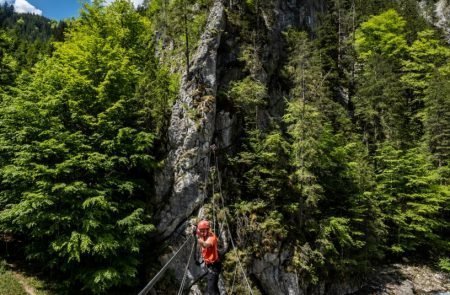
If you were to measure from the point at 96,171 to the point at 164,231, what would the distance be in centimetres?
458

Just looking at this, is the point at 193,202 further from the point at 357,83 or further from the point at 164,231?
the point at 357,83

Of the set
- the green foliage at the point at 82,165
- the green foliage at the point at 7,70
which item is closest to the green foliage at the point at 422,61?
the green foliage at the point at 82,165

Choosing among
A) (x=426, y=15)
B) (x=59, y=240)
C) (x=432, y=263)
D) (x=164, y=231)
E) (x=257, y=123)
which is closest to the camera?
(x=59, y=240)

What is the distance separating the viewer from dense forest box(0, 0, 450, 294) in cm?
1588

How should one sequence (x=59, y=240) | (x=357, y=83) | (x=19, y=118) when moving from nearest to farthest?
(x=59, y=240), (x=19, y=118), (x=357, y=83)

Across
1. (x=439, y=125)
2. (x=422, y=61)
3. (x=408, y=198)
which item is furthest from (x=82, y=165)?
(x=422, y=61)

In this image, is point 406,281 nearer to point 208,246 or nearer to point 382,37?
point 208,246

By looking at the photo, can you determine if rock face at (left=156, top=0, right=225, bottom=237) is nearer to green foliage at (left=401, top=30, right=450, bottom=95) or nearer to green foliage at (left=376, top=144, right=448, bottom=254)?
green foliage at (left=376, top=144, right=448, bottom=254)

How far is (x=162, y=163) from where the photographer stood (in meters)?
18.4

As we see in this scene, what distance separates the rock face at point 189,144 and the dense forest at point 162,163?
60 cm

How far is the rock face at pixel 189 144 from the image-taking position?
17.9 m

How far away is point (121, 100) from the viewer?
57.3 feet

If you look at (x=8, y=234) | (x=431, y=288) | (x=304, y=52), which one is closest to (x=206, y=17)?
(x=304, y=52)

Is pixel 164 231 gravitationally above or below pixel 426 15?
below
